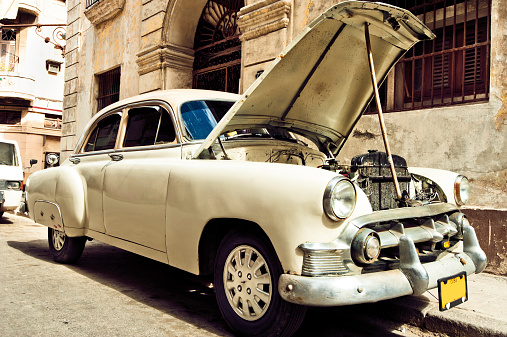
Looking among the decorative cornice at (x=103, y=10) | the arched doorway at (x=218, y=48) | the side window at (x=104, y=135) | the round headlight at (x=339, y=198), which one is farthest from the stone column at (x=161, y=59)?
the round headlight at (x=339, y=198)

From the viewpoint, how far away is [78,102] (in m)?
13.0

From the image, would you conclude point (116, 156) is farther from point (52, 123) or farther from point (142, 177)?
point (52, 123)

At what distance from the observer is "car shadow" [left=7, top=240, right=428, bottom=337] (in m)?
2.93

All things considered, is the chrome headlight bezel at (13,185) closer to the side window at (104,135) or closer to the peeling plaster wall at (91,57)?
the peeling plaster wall at (91,57)

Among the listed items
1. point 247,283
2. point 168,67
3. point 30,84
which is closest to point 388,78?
point 247,283

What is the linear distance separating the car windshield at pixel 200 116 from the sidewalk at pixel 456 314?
188 centimetres

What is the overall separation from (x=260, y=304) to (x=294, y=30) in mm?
5258

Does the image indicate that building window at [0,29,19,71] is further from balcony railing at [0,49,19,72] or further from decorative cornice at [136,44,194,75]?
decorative cornice at [136,44,194,75]

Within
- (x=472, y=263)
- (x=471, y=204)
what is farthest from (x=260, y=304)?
(x=471, y=204)

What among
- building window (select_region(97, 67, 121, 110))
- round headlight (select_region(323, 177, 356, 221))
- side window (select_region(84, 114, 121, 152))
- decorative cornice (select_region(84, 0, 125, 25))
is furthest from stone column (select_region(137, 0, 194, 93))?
round headlight (select_region(323, 177, 356, 221))

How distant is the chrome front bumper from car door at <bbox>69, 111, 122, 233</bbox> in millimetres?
2292

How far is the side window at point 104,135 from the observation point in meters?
4.18

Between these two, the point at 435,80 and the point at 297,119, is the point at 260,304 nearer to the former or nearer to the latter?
the point at 297,119

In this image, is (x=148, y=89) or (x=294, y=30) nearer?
(x=294, y=30)
